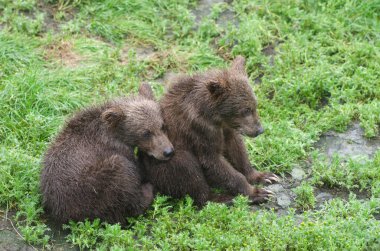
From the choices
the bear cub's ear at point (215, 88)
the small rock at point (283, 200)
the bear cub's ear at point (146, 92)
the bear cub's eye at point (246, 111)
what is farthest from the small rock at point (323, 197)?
the bear cub's ear at point (146, 92)

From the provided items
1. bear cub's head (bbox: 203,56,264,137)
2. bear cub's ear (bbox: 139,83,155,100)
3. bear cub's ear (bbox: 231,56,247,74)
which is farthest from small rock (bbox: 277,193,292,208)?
bear cub's ear (bbox: 139,83,155,100)

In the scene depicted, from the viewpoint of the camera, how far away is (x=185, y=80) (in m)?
8.17

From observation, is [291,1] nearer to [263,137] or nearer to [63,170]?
[263,137]

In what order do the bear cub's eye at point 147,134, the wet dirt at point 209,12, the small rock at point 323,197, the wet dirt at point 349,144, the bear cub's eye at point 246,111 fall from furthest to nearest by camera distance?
the wet dirt at point 209,12
the wet dirt at point 349,144
the small rock at point 323,197
the bear cub's eye at point 246,111
the bear cub's eye at point 147,134

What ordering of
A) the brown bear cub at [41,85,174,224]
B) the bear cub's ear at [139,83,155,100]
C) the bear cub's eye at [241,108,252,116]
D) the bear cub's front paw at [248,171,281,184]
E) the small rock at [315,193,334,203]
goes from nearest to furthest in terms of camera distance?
the brown bear cub at [41,85,174,224] < the bear cub's eye at [241,108,252,116] < the small rock at [315,193,334,203] < the bear cub's ear at [139,83,155,100] < the bear cub's front paw at [248,171,281,184]

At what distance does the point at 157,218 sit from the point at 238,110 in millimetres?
1466

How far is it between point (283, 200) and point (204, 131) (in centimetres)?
118

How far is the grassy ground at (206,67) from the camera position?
7.33m

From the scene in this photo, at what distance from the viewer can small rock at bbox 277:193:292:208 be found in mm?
8062

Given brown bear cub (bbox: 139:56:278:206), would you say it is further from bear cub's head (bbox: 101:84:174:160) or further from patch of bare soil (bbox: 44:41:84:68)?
patch of bare soil (bbox: 44:41:84:68)

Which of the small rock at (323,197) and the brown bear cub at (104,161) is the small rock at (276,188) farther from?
the brown bear cub at (104,161)

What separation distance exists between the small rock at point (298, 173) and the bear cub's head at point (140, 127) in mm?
1642

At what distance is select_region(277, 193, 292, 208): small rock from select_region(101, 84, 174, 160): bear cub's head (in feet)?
4.38

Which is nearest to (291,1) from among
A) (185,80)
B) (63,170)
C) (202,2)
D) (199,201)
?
(202,2)
